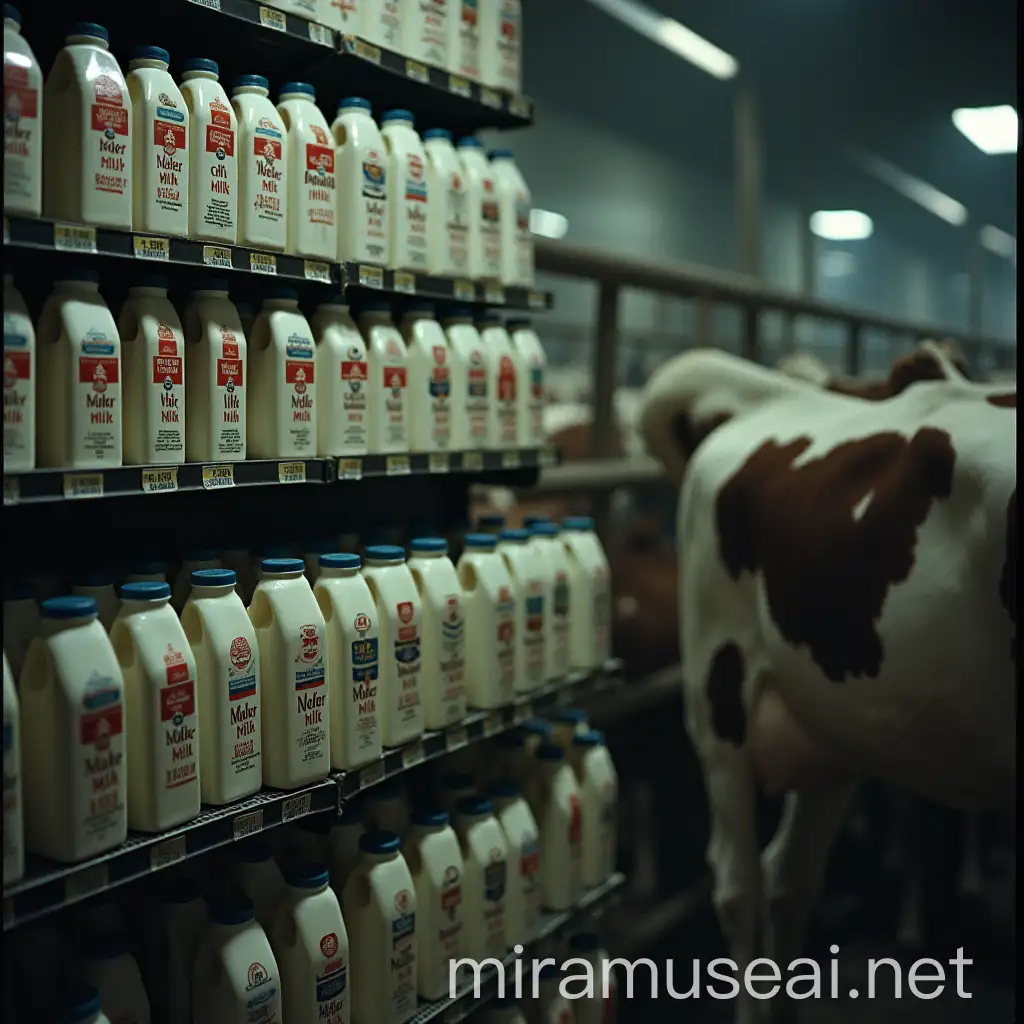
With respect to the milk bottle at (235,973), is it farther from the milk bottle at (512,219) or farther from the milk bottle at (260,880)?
the milk bottle at (512,219)

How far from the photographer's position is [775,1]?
6.92 meters

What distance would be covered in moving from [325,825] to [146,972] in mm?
479

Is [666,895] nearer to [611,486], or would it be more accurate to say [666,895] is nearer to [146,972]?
[611,486]

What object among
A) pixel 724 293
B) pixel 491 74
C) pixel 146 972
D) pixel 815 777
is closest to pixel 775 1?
pixel 724 293

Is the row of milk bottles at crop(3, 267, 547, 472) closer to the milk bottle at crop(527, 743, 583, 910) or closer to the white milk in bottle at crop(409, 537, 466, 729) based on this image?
the white milk in bottle at crop(409, 537, 466, 729)

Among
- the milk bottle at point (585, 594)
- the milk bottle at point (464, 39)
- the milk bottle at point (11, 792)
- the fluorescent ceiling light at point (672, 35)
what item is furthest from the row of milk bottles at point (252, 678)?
the fluorescent ceiling light at point (672, 35)

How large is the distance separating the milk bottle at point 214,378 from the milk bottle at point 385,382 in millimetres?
364

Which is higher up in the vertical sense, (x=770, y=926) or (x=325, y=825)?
(x=325, y=825)

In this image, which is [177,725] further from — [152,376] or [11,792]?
[152,376]

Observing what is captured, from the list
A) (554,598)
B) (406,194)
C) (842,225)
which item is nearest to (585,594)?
(554,598)

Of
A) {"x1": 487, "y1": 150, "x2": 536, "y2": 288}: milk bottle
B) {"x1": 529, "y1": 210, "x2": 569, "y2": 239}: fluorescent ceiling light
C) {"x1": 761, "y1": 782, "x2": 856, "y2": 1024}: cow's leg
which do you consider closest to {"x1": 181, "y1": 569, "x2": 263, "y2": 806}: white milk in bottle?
{"x1": 487, "y1": 150, "x2": 536, "y2": 288}: milk bottle

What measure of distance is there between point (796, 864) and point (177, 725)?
2270 mm

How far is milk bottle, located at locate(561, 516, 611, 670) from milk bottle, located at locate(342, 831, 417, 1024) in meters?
0.84

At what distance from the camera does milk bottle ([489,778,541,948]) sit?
8.87 feet
